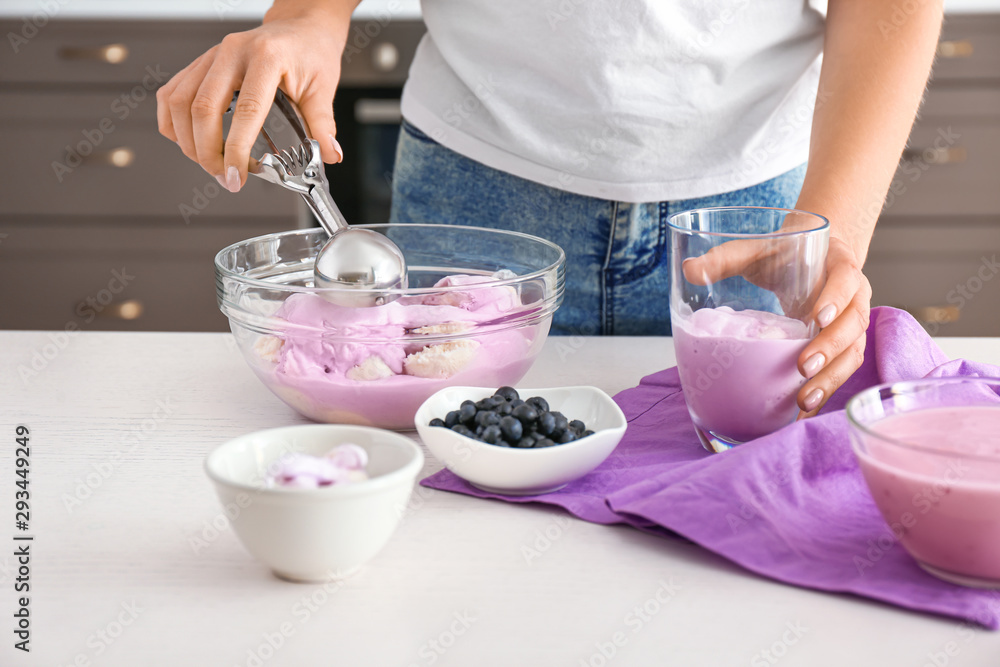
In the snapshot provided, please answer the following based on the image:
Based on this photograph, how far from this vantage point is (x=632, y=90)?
1.08m

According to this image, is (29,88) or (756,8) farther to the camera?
(29,88)

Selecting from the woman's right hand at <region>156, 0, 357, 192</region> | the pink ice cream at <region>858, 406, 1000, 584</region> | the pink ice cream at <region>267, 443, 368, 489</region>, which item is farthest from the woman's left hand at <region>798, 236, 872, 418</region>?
the woman's right hand at <region>156, 0, 357, 192</region>

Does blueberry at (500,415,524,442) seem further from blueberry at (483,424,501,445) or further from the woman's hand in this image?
the woman's hand

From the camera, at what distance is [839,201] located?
881 millimetres

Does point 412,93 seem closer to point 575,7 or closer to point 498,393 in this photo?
point 575,7

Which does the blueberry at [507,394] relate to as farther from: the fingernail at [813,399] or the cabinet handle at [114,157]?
the cabinet handle at [114,157]

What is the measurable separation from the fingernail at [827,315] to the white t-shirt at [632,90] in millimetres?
430

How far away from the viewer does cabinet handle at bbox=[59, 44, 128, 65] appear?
2.27 metres

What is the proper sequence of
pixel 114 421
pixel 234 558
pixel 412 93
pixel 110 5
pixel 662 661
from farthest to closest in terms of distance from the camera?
pixel 110 5 → pixel 412 93 → pixel 114 421 → pixel 234 558 → pixel 662 661

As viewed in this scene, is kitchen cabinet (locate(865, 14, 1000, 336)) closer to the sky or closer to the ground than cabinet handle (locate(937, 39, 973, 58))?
closer to the ground

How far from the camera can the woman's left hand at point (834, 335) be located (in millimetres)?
701

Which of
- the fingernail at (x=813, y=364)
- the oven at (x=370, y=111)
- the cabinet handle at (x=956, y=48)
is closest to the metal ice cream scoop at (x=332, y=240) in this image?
the fingernail at (x=813, y=364)

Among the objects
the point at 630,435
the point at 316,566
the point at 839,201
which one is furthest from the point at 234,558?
the point at 839,201

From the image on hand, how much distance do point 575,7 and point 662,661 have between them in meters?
0.80
